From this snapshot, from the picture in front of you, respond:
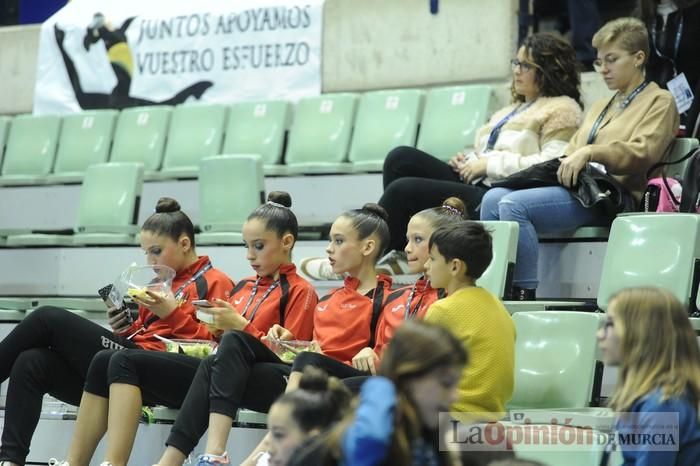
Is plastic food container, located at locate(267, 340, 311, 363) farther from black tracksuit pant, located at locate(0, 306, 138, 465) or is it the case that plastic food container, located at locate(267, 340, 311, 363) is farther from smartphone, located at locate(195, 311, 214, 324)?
black tracksuit pant, located at locate(0, 306, 138, 465)

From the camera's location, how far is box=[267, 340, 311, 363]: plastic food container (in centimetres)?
394

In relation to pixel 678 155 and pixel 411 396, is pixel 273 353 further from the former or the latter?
pixel 678 155

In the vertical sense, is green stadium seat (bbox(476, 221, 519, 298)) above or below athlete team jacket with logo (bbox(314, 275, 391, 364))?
above

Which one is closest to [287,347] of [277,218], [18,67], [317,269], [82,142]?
[277,218]

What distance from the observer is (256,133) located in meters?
6.60

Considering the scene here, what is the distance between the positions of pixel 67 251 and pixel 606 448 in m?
3.79

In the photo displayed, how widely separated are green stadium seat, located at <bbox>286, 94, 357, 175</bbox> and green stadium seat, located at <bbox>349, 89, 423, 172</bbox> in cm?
7

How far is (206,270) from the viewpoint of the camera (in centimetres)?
457

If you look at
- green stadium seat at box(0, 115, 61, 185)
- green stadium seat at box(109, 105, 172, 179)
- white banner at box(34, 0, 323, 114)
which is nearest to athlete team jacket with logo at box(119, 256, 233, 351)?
green stadium seat at box(109, 105, 172, 179)

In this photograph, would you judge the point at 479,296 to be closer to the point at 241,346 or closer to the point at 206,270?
the point at 241,346

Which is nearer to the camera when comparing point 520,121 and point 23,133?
point 520,121

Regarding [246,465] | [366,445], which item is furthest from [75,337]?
[366,445]

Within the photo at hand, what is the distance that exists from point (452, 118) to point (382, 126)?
15.0 inches

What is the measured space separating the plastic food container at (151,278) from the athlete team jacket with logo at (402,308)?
858mm
